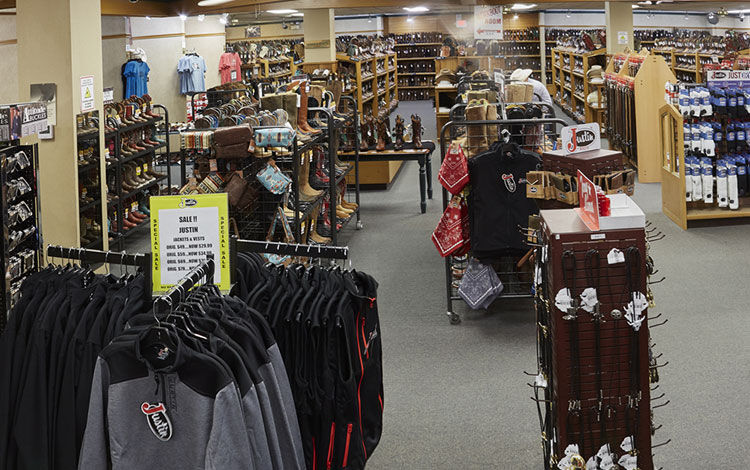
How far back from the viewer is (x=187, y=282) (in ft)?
7.97

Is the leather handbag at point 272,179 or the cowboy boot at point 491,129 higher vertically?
the cowboy boot at point 491,129

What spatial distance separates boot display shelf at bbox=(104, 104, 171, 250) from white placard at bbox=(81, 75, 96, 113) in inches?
47.8

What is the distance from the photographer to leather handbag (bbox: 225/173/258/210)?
211 inches

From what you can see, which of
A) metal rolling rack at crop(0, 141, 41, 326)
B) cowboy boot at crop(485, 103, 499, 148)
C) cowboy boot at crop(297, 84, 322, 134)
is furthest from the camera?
cowboy boot at crop(297, 84, 322, 134)

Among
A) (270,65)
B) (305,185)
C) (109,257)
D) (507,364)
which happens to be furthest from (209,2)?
(109,257)

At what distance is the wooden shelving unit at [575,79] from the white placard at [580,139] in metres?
10.2

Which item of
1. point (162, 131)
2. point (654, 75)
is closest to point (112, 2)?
point (162, 131)

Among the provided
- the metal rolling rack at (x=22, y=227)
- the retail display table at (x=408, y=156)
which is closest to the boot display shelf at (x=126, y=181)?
the retail display table at (x=408, y=156)

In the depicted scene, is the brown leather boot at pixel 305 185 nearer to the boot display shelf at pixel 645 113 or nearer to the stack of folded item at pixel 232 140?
the stack of folded item at pixel 232 140

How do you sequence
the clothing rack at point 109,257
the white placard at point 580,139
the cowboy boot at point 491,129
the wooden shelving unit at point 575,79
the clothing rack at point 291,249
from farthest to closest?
the wooden shelving unit at point 575,79 → the cowboy boot at point 491,129 → the white placard at point 580,139 → the clothing rack at point 291,249 → the clothing rack at point 109,257

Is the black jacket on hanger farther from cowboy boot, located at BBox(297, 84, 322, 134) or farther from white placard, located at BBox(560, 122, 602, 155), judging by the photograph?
cowboy boot, located at BBox(297, 84, 322, 134)

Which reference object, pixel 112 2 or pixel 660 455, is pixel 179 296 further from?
pixel 112 2

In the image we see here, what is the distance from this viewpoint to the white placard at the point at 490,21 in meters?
15.0

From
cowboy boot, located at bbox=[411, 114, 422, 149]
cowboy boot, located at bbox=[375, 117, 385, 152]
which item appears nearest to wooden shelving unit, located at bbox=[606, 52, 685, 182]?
cowboy boot, located at bbox=[411, 114, 422, 149]
